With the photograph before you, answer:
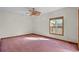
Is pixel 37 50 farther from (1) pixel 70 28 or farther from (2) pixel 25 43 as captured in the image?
(1) pixel 70 28

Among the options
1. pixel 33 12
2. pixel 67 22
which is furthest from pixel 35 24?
pixel 67 22

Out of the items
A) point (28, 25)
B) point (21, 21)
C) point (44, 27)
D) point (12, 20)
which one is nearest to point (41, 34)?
point (44, 27)

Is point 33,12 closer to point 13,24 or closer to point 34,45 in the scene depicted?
point 13,24

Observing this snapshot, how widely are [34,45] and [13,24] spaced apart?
0.45 m

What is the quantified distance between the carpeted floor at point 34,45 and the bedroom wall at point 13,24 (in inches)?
3.5

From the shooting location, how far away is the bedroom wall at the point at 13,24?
1.77 metres

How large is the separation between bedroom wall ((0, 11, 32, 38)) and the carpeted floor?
0.09 m

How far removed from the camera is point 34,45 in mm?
1815

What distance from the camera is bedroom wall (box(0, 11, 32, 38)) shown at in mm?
1772

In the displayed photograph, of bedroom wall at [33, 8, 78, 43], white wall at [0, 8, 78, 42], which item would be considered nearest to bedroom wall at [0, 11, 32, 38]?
white wall at [0, 8, 78, 42]

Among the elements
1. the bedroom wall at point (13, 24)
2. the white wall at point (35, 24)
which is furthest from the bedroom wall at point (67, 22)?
the bedroom wall at point (13, 24)

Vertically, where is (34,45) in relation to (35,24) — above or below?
below

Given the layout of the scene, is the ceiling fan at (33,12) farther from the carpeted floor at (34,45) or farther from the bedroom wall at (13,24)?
the carpeted floor at (34,45)

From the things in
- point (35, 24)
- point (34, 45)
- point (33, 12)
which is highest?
point (33, 12)
